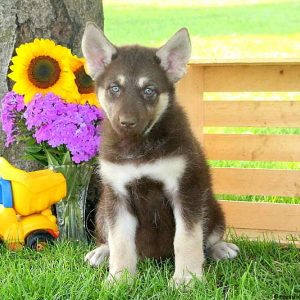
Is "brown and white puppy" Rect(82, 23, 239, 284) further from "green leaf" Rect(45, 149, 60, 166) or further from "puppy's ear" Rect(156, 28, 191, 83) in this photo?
"green leaf" Rect(45, 149, 60, 166)

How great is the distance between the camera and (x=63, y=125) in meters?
4.27

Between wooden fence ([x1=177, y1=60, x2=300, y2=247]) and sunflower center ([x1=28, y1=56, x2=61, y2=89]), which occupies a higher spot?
sunflower center ([x1=28, y1=56, x2=61, y2=89])

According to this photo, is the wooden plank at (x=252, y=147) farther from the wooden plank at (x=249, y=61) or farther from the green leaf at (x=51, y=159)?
the green leaf at (x=51, y=159)

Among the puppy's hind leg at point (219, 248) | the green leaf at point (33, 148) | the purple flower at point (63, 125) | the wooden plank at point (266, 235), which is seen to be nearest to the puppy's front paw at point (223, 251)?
the puppy's hind leg at point (219, 248)

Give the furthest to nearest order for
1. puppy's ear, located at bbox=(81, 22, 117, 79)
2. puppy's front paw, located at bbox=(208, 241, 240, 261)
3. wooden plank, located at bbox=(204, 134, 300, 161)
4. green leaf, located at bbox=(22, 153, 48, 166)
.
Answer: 1. wooden plank, located at bbox=(204, 134, 300, 161)
2. green leaf, located at bbox=(22, 153, 48, 166)
3. puppy's front paw, located at bbox=(208, 241, 240, 261)
4. puppy's ear, located at bbox=(81, 22, 117, 79)

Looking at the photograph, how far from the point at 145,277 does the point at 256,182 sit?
1.50 meters

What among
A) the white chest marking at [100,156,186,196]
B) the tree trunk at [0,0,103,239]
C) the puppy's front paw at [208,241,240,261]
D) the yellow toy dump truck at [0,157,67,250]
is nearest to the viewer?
the white chest marking at [100,156,186,196]

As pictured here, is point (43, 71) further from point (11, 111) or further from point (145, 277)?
point (145, 277)

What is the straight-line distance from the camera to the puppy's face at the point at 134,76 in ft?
11.2

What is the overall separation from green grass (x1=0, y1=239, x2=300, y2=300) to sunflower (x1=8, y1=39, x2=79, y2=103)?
1016mm

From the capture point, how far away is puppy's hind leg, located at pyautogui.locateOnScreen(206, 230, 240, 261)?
13.3 feet

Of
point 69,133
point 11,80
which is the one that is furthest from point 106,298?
A: point 11,80

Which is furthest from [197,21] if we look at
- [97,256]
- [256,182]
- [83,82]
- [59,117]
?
[97,256]

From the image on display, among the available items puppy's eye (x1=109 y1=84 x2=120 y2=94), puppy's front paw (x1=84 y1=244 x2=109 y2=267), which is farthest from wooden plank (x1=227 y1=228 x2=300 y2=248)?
puppy's eye (x1=109 y1=84 x2=120 y2=94)
